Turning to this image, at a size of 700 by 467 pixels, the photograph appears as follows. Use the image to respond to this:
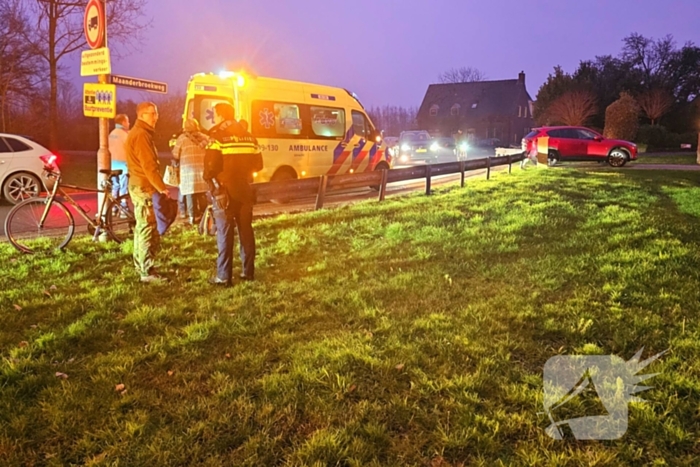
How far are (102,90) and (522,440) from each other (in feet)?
22.5

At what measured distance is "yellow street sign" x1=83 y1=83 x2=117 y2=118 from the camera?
23.0 ft

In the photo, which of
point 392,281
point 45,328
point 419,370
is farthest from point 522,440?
point 45,328

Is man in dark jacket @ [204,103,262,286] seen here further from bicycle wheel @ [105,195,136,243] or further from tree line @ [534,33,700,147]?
tree line @ [534,33,700,147]

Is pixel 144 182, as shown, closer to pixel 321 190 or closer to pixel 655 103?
pixel 321 190

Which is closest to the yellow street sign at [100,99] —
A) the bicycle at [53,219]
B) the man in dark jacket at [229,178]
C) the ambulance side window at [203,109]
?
the bicycle at [53,219]

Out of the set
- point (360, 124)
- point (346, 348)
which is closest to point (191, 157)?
point (346, 348)

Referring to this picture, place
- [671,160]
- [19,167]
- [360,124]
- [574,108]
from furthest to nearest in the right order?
[574,108] < [671,160] < [360,124] < [19,167]

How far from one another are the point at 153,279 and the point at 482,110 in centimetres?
6398

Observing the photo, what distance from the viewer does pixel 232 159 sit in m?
5.20

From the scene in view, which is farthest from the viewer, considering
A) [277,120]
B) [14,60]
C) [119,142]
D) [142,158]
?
[14,60]

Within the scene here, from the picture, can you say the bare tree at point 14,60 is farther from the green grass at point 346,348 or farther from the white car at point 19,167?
the green grass at point 346,348

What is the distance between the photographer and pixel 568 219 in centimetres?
865

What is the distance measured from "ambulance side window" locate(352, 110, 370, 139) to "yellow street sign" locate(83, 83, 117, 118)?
26.1 ft

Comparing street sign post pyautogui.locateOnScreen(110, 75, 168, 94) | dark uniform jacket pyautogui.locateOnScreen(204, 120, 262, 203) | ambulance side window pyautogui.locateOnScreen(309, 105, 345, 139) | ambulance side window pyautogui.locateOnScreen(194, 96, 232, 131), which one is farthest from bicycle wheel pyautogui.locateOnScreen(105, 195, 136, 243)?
ambulance side window pyautogui.locateOnScreen(309, 105, 345, 139)
